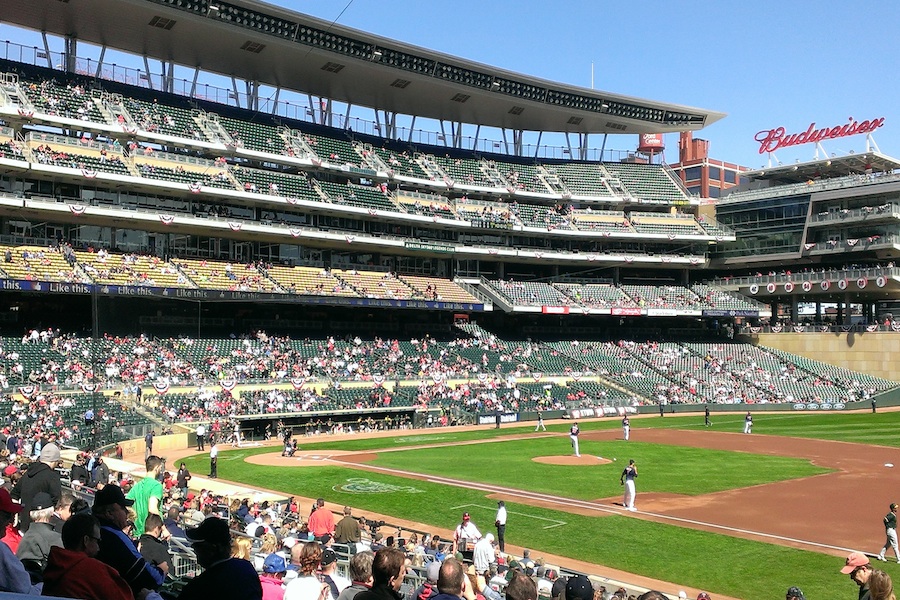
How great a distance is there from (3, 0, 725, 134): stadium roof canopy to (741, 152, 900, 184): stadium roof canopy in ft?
25.9

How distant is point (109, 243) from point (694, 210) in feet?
177

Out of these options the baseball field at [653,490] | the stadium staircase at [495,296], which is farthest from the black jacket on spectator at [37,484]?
the stadium staircase at [495,296]

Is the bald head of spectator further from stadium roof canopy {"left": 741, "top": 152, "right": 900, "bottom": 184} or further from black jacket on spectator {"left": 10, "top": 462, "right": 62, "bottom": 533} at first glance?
stadium roof canopy {"left": 741, "top": 152, "right": 900, "bottom": 184}

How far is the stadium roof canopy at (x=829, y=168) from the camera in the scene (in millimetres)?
70625

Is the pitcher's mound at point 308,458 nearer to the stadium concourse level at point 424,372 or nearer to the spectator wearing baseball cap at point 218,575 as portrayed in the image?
the stadium concourse level at point 424,372

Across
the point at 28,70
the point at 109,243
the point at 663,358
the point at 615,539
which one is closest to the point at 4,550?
the point at 615,539

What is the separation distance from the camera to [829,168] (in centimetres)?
7344

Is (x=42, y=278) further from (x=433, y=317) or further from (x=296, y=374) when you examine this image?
(x=433, y=317)

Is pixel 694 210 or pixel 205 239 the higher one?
pixel 694 210

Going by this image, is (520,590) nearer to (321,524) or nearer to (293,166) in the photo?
(321,524)

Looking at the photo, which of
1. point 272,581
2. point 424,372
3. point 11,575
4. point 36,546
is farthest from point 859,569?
point 424,372

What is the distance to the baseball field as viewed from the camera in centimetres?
1883

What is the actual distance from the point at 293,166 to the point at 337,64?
8.07 metres

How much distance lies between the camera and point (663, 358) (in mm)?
65875
